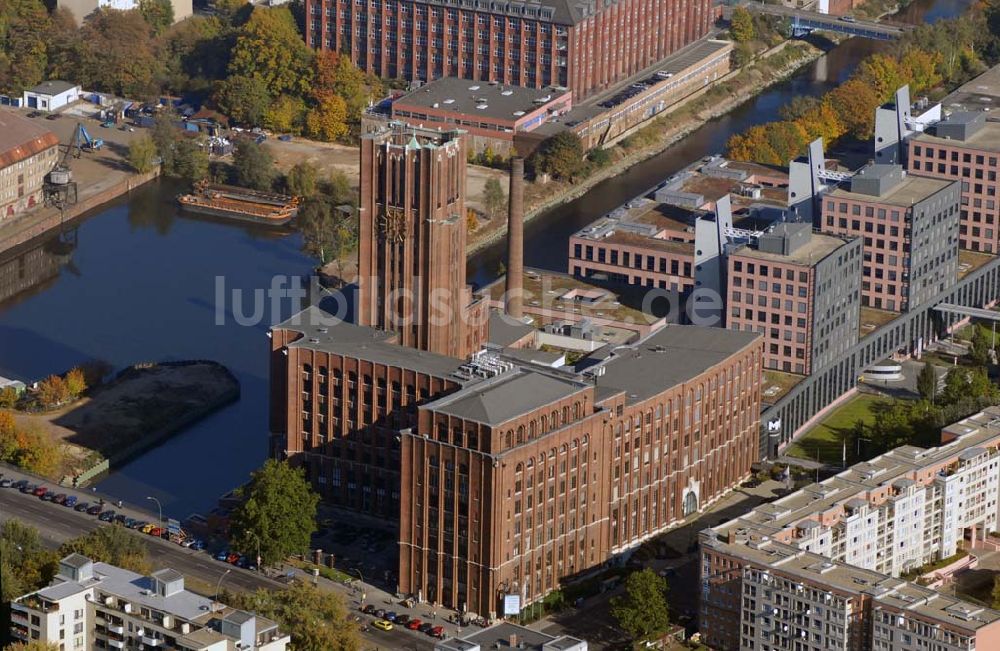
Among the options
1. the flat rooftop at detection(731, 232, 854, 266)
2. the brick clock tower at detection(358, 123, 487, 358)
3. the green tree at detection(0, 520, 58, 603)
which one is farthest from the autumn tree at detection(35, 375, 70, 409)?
the flat rooftop at detection(731, 232, 854, 266)

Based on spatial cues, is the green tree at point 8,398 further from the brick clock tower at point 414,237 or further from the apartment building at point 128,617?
the apartment building at point 128,617

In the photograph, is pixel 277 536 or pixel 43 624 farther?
pixel 277 536

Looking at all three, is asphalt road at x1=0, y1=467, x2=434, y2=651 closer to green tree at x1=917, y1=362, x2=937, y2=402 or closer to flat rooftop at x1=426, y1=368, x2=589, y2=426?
flat rooftop at x1=426, y1=368, x2=589, y2=426

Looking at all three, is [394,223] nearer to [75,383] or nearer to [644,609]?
[75,383]

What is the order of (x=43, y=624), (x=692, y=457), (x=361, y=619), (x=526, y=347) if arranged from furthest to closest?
(x=526, y=347) < (x=692, y=457) < (x=361, y=619) < (x=43, y=624)

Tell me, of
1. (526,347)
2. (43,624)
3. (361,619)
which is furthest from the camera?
(526,347)

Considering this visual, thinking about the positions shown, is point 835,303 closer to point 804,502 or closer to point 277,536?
point 804,502

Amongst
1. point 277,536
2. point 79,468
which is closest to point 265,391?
point 79,468
